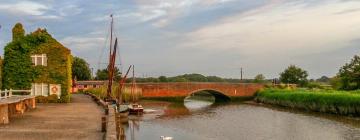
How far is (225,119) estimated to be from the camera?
5484cm

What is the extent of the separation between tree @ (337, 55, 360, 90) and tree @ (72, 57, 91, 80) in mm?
68925

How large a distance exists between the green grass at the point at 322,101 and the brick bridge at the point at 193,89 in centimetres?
1107

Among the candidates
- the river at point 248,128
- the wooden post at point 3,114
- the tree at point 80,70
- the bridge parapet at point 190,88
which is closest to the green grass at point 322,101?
the river at point 248,128

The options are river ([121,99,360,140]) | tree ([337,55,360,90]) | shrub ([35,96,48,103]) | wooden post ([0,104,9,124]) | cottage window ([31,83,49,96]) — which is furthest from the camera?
tree ([337,55,360,90])

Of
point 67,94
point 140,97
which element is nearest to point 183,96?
point 140,97

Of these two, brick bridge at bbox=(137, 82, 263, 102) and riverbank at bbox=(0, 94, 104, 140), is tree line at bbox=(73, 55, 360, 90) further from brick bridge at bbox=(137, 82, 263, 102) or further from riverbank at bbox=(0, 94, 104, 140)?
riverbank at bbox=(0, 94, 104, 140)

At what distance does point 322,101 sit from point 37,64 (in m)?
38.6

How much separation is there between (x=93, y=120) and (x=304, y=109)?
46.5 m

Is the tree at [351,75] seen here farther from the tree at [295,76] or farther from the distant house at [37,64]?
the distant house at [37,64]

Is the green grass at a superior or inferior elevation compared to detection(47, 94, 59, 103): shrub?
inferior

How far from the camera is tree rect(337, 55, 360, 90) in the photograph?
79.4 metres

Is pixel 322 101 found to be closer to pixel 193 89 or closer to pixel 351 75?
pixel 351 75

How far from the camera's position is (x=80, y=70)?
417ft

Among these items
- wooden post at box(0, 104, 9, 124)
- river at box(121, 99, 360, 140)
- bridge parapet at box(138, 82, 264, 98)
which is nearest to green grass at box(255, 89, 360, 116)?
river at box(121, 99, 360, 140)
